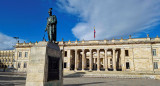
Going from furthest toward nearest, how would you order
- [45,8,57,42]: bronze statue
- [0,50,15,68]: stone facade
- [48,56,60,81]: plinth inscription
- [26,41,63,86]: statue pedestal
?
1. [0,50,15,68]: stone facade
2. [45,8,57,42]: bronze statue
3. [48,56,60,81]: plinth inscription
4. [26,41,63,86]: statue pedestal

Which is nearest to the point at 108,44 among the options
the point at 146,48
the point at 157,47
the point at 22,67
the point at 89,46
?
the point at 89,46

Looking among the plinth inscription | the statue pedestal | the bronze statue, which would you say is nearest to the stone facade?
the bronze statue

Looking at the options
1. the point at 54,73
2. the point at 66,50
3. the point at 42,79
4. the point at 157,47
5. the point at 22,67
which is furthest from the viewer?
the point at 22,67

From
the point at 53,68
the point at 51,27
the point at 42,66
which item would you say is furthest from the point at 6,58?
the point at 42,66

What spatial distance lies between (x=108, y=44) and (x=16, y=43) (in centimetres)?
3640

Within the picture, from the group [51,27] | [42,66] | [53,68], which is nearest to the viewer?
[42,66]

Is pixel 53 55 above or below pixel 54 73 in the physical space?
above

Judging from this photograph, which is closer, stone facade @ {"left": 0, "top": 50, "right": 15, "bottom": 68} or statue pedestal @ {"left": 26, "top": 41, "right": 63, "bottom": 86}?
statue pedestal @ {"left": 26, "top": 41, "right": 63, "bottom": 86}

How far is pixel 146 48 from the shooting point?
39469 mm

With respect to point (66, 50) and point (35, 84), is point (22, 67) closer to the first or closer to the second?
point (66, 50)

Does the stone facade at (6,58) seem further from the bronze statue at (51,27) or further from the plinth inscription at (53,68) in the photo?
the plinth inscription at (53,68)

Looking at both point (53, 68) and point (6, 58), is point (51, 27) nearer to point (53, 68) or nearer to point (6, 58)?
point (53, 68)

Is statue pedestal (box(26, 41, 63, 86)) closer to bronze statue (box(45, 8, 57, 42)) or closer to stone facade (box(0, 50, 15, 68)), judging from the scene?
bronze statue (box(45, 8, 57, 42))

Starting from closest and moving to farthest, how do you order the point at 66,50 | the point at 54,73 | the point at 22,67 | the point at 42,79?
the point at 42,79
the point at 54,73
the point at 66,50
the point at 22,67
